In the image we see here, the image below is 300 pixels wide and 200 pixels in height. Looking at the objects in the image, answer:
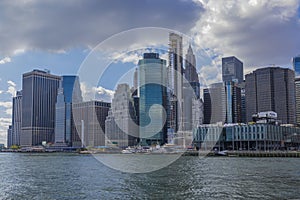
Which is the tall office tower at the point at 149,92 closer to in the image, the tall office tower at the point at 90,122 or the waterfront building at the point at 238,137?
the tall office tower at the point at 90,122

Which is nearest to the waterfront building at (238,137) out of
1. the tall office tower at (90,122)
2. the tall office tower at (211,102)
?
the tall office tower at (211,102)

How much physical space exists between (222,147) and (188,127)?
1418 cm

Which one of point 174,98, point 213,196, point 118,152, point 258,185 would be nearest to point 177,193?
point 213,196

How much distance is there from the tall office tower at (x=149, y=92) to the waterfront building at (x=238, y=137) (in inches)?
556

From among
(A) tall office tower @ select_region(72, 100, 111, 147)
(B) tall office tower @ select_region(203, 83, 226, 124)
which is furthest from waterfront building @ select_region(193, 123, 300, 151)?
(A) tall office tower @ select_region(72, 100, 111, 147)

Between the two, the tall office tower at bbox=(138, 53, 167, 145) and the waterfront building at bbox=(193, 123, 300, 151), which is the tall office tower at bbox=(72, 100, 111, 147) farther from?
the waterfront building at bbox=(193, 123, 300, 151)

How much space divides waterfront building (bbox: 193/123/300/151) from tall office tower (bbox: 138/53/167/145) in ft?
46.3

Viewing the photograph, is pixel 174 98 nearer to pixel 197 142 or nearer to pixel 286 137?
pixel 197 142

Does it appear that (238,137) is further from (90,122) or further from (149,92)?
(149,92)

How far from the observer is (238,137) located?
140 metres

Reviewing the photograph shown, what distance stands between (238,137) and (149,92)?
211ft

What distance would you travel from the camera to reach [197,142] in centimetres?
14200

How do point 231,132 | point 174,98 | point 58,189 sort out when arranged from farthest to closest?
point 231,132 → point 174,98 → point 58,189

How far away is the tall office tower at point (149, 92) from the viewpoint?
4340 cm
